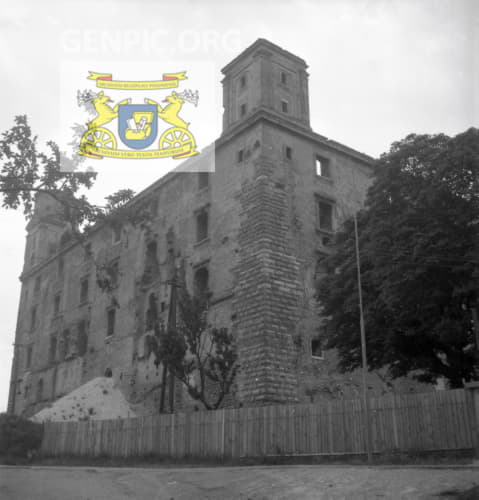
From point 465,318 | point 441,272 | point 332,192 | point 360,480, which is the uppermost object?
point 332,192

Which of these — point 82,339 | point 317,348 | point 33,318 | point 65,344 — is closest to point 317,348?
point 317,348

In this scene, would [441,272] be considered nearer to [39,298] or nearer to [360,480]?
[360,480]

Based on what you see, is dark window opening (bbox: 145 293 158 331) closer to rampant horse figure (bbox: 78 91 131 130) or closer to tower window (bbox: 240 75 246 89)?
tower window (bbox: 240 75 246 89)

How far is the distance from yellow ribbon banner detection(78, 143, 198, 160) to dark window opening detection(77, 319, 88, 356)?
2393cm

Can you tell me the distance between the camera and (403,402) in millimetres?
16531

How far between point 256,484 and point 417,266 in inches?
326

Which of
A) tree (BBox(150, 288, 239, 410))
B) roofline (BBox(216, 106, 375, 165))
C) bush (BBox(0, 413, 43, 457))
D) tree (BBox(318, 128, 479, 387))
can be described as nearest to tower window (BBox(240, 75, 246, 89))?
roofline (BBox(216, 106, 375, 165))

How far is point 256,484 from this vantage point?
44.3 feet

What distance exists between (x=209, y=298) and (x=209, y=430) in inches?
327

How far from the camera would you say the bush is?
941 inches

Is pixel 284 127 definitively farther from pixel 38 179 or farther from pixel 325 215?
pixel 38 179

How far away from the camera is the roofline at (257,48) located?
3145 centimetres

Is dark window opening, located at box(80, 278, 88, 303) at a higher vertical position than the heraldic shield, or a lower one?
higher

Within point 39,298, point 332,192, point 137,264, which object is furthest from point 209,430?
point 39,298
